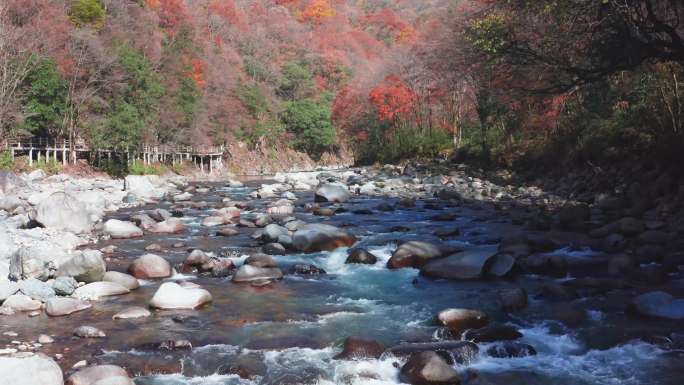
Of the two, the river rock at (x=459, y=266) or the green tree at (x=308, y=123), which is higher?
the green tree at (x=308, y=123)

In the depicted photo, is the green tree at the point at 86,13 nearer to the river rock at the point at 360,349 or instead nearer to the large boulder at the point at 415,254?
the large boulder at the point at 415,254

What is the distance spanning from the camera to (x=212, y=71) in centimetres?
5053

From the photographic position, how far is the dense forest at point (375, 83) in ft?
38.6

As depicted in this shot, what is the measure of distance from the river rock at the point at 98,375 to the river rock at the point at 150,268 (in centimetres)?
379

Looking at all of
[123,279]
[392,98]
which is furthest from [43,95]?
[392,98]

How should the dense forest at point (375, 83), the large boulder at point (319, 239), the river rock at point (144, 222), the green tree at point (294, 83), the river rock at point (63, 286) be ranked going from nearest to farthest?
the river rock at point (63, 286), the large boulder at point (319, 239), the dense forest at point (375, 83), the river rock at point (144, 222), the green tree at point (294, 83)

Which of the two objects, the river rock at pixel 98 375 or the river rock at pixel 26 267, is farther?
the river rock at pixel 26 267

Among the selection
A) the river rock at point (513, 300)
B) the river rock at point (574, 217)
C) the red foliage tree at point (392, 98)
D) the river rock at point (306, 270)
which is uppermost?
the red foliage tree at point (392, 98)

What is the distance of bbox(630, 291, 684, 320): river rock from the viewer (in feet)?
20.8

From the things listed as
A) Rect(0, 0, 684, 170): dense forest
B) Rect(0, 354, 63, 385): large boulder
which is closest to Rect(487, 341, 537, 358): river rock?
Rect(0, 354, 63, 385): large boulder

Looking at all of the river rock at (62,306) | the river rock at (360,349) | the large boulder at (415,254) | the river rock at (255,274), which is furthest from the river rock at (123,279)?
the large boulder at (415,254)

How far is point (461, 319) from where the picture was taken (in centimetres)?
639

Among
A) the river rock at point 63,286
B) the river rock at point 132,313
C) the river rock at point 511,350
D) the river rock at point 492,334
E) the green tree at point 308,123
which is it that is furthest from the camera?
the green tree at point 308,123

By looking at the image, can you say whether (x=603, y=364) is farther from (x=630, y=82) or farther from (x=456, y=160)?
(x=456, y=160)
